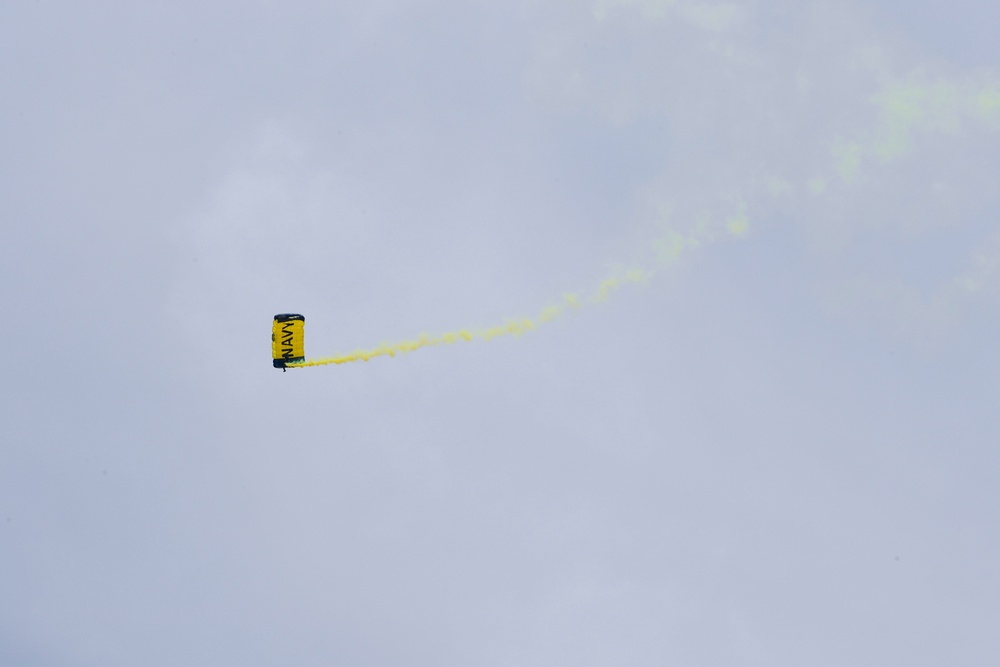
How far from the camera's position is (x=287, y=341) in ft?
309

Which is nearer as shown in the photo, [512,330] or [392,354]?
[512,330]

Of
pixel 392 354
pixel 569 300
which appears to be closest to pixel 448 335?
pixel 392 354

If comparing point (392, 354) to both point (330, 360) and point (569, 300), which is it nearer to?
point (330, 360)

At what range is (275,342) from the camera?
9444 centimetres

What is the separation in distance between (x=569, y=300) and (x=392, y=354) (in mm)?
14521

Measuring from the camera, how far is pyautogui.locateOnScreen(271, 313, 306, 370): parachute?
308 ft

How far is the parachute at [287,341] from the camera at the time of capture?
9400cm

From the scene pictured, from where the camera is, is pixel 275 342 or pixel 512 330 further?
pixel 275 342

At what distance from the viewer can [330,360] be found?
94.4 metres

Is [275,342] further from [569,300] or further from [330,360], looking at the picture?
[569,300]

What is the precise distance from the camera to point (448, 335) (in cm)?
9212

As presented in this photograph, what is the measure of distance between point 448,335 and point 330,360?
8586 mm

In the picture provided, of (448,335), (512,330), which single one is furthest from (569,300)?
(448,335)

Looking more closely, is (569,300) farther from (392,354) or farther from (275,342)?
(275,342)
